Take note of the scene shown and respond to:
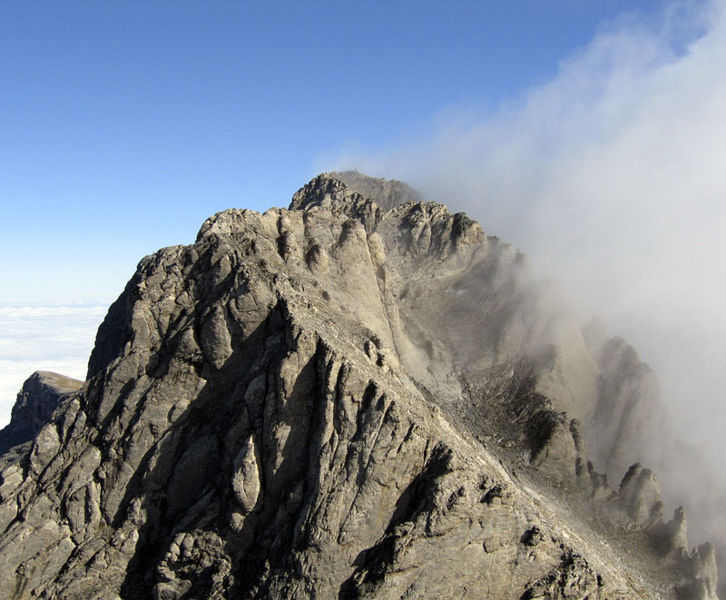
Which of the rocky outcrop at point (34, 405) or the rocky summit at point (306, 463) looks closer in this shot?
the rocky summit at point (306, 463)

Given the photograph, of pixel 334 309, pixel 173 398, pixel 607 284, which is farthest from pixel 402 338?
pixel 607 284

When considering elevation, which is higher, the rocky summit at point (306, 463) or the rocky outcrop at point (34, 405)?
the rocky summit at point (306, 463)

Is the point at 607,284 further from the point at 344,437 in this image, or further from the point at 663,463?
the point at 344,437

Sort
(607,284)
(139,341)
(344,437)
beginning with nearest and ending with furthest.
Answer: (344,437) → (139,341) → (607,284)

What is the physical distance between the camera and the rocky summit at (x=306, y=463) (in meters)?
29.3

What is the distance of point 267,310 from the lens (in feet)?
124

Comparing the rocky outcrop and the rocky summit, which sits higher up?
the rocky summit

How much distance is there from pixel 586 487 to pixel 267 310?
97.1 ft

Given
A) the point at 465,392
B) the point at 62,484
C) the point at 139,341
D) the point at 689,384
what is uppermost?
→ the point at 689,384

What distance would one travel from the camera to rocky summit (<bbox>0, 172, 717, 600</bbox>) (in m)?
29.3

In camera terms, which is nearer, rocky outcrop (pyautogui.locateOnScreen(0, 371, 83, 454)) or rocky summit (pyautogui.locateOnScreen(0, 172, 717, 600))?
rocky summit (pyautogui.locateOnScreen(0, 172, 717, 600))

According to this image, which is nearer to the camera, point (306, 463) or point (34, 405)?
point (306, 463)

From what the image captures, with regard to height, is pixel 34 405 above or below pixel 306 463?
below

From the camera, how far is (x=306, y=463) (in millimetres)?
31750
